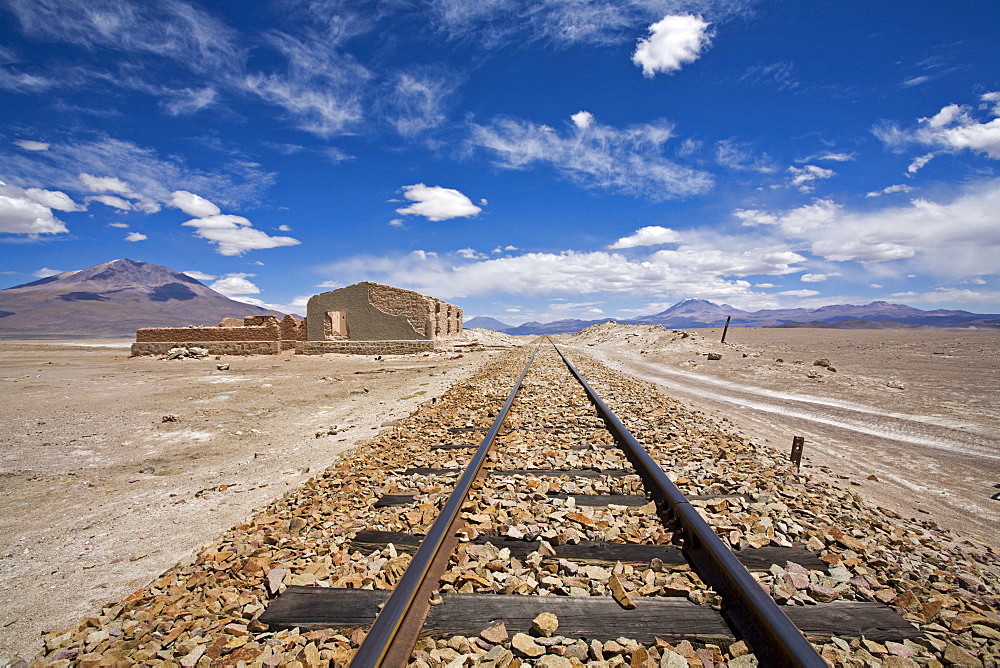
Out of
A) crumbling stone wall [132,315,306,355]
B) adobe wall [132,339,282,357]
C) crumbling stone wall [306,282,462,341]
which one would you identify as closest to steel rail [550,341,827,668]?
adobe wall [132,339,282,357]


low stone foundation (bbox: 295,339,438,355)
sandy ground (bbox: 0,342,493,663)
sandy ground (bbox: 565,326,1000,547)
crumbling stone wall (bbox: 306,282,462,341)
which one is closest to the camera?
sandy ground (bbox: 0,342,493,663)

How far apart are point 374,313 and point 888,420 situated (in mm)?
24924

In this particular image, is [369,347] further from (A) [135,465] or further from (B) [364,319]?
(A) [135,465]

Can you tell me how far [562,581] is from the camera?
2.39m

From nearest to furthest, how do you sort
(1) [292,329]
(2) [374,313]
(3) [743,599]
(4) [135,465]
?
(3) [743,599] < (4) [135,465] < (2) [374,313] < (1) [292,329]

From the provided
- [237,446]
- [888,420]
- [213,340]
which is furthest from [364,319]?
[888,420]

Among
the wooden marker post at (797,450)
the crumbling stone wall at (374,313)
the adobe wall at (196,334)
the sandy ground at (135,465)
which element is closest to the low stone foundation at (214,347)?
the adobe wall at (196,334)

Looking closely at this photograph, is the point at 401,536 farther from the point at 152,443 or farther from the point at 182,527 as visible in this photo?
the point at 152,443

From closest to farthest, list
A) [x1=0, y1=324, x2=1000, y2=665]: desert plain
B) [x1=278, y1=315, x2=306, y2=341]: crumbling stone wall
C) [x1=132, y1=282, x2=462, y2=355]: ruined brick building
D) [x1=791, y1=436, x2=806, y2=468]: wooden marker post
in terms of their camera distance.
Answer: [x1=0, y1=324, x2=1000, y2=665]: desert plain
[x1=791, y1=436, x2=806, y2=468]: wooden marker post
[x1=132, y1=282, x2=462, y2=355]: ruined brick building
[x1=278, y1=315, x2=306, y2=341]: crumbling stone wall

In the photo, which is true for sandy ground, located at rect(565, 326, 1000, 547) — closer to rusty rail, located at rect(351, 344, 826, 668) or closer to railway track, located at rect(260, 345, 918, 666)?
railway track, located at rect(260, 345, 918, 666)

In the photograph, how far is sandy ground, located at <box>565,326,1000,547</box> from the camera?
169 inches

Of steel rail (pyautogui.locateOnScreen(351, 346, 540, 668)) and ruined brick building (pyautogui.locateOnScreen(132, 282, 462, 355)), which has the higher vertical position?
ruined brick building (pyautogui.locateOnScreen(132, 282, 462, 355))

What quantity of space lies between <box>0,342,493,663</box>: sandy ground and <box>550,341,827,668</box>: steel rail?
11.4 feet

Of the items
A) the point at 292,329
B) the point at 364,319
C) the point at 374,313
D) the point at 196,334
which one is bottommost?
the point at 196,334
